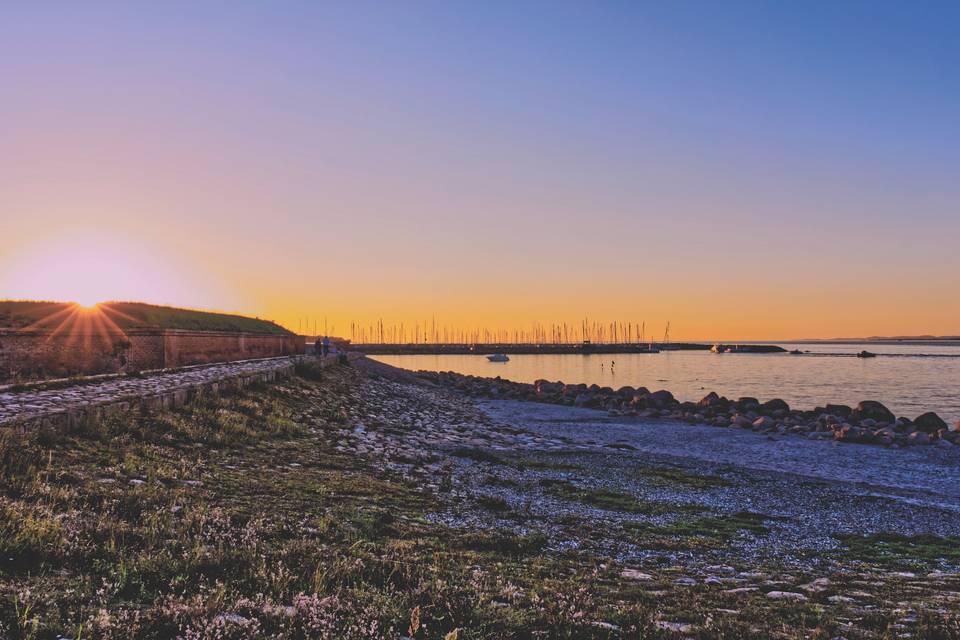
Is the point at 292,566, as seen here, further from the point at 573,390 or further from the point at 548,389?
the point at 548,389

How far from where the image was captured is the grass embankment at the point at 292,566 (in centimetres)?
481

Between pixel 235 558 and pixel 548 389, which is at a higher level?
pixel 235 558

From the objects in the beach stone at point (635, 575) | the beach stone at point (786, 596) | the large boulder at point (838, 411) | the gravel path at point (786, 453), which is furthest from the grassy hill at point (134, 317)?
the large boulder at point (838, 411)

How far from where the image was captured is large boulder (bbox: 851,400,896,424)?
129 ft

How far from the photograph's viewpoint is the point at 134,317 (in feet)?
114

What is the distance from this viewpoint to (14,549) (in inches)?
221

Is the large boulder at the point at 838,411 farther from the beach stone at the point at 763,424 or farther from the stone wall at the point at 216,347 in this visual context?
the stone wall at the point at 216,347

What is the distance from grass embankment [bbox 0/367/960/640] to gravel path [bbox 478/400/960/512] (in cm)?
1128

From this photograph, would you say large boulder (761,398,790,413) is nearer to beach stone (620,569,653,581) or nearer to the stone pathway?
the stone pathway

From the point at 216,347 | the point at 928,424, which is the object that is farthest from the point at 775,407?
the point at 216,347

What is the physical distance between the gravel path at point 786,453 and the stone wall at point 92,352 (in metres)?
17.4

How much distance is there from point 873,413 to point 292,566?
143ft

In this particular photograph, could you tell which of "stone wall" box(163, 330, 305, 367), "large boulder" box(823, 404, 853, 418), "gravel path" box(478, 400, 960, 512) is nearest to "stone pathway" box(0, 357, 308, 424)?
"stone wall" box(163, 330, 305, 367)

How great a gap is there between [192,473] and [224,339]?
26698 mm
